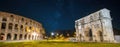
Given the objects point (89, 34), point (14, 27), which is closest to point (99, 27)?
point (89, 34)

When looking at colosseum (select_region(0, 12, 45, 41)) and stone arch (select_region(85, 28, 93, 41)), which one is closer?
colosseum (select_region(0, 12, 45, 41))

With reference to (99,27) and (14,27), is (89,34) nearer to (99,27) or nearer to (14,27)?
(99,27)

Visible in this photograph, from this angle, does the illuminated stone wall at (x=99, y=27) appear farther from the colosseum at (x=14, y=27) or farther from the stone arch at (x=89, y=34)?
the colosseum at (x=14, y=27)

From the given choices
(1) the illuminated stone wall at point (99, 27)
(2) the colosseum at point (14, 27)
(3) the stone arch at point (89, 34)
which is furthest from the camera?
(3) the stone arch at point (89, 34)

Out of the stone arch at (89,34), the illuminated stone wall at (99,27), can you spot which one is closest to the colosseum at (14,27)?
the illuminated stone wall at (99,27)

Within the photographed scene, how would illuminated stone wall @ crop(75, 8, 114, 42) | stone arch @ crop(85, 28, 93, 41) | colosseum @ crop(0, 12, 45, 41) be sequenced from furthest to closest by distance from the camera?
stone arch @ crop(85, 28, 93, 41), colosseum @ crop(0, 12, 45, 41), illuminated stone wall @ crop(75, 8, 114, 42)

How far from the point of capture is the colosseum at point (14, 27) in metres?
39.6

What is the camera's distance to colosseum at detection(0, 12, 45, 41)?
39562mm

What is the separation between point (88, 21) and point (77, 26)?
358 inches

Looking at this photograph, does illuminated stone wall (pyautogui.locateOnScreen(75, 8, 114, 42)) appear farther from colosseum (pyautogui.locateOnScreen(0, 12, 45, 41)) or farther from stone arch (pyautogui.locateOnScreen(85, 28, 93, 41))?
colosseum (pyautogui.locateOnScreen(0, 12, 45, 41))

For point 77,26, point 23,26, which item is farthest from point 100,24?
point 23,26

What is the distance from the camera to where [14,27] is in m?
43.2

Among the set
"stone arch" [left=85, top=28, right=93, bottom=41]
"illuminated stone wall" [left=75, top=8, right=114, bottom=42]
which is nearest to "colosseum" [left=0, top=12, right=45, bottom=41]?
"illuminated stone wall" [left=75, top=8, right=114, bottom=42]

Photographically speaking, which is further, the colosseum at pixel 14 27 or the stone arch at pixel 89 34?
the stone arch at pixel 89 34
